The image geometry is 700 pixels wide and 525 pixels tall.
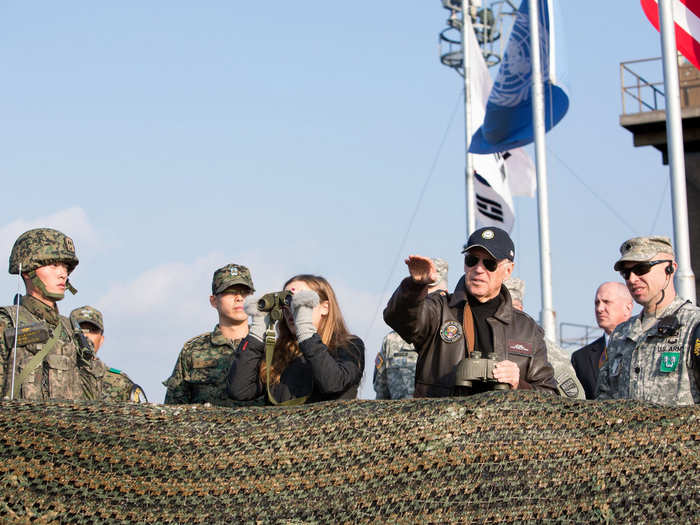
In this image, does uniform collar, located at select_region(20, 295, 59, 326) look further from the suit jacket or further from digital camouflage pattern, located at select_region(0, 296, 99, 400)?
the suit jacket

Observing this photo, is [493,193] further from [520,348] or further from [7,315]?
[7,315]

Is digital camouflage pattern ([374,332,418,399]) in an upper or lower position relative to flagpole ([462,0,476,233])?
lower

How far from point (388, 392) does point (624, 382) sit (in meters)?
1.92

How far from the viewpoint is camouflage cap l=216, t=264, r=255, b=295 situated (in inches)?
235

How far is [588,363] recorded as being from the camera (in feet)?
21.9

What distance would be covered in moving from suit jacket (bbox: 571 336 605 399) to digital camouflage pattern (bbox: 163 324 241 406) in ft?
8.17

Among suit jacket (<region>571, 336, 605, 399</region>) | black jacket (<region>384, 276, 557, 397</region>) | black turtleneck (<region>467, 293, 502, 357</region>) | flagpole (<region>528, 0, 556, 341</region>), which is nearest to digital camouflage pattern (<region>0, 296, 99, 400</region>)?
black jacket (<region>384, 276, 557, 397</region>)

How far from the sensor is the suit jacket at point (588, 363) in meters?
6.52

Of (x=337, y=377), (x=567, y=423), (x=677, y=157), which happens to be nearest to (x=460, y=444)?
(x=567, y=423)

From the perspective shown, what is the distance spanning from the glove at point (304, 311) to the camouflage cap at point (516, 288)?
245 cm

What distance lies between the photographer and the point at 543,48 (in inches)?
491

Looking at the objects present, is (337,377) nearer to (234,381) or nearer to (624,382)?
(234,381)

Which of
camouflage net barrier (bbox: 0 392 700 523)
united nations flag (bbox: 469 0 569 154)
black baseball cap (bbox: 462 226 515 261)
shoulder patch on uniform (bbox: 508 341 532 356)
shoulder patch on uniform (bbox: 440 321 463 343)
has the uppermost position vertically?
united nations flag (bbox: 469 0 569 154)

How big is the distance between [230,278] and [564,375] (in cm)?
223
